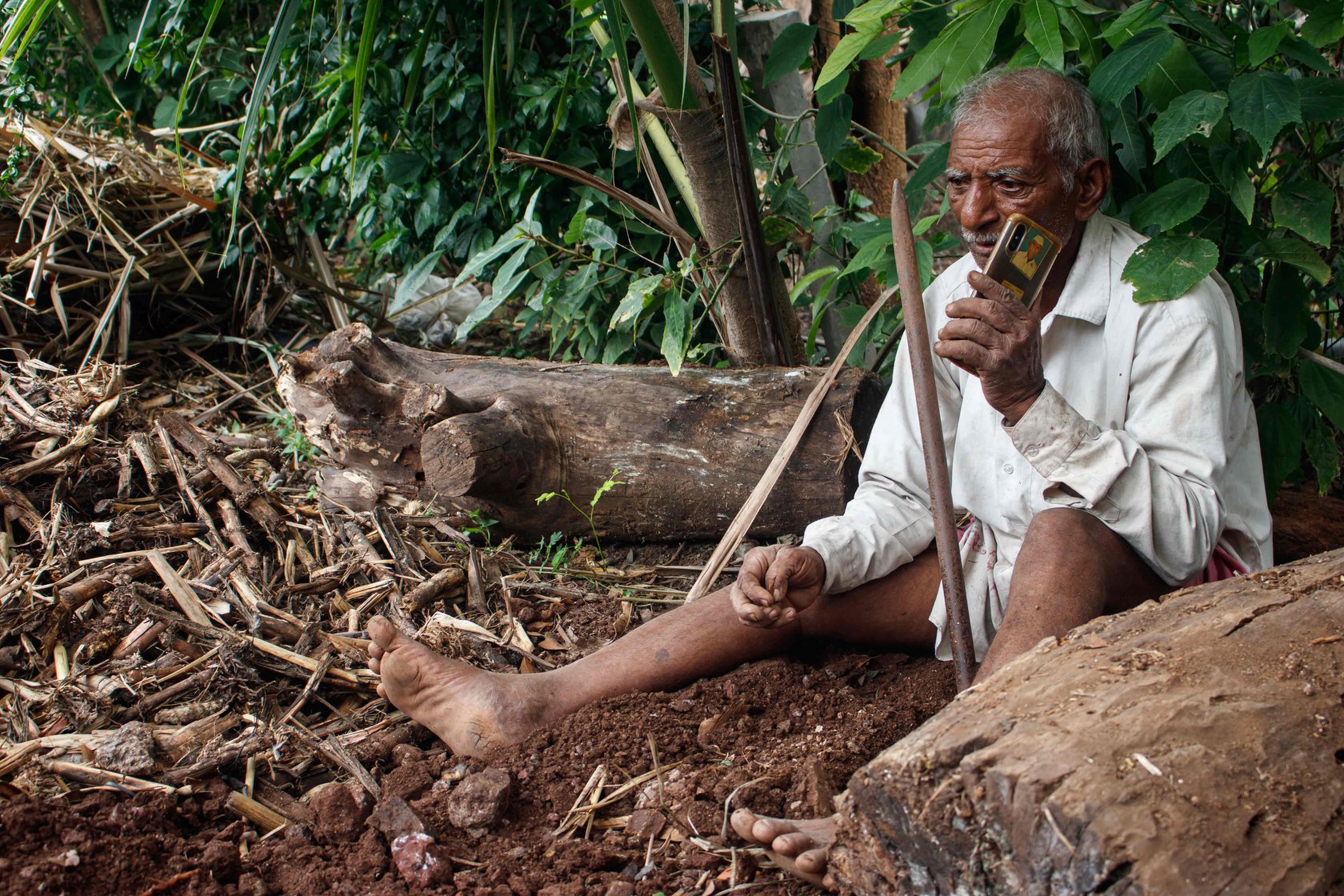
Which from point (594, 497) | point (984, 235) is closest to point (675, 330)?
point (594, 497)

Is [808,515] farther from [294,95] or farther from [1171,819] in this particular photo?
[294,95]

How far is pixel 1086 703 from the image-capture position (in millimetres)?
1271

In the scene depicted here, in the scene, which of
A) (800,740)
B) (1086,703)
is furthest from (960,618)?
(1086,703)

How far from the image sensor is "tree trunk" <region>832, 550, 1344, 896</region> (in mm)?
1100

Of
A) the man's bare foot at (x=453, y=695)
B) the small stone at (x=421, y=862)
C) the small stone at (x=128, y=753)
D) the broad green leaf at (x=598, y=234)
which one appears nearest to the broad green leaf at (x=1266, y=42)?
the broad green leaf at (x=598, y=234)

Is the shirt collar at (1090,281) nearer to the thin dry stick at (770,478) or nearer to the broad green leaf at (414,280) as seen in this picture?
the thin dry stick at (770,478)

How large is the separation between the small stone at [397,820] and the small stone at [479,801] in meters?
0.05

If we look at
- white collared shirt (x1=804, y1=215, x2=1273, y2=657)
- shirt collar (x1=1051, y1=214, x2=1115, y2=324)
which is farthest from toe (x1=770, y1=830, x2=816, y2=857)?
shirt collar (x1=1051, y1=214, x2=1115, y2=324)

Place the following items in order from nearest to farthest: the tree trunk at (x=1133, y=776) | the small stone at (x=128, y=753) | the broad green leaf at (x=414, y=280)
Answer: the tree trunk at (x=1133, y=776)
the small stone at (x=128, y=753)
the broad green leaf at (x=414, y=280)

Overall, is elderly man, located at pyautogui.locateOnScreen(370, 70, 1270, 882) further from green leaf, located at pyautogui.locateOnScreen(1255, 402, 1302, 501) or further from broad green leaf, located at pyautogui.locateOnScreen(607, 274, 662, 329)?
broad green leaf, located at pyautogui.locateOnScreen(607, 274, 662, 329)

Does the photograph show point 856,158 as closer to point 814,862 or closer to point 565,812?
point 565,812

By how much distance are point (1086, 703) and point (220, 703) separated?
1.63m

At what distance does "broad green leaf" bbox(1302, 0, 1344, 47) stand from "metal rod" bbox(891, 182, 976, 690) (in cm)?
92

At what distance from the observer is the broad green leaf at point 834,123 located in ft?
9.02
